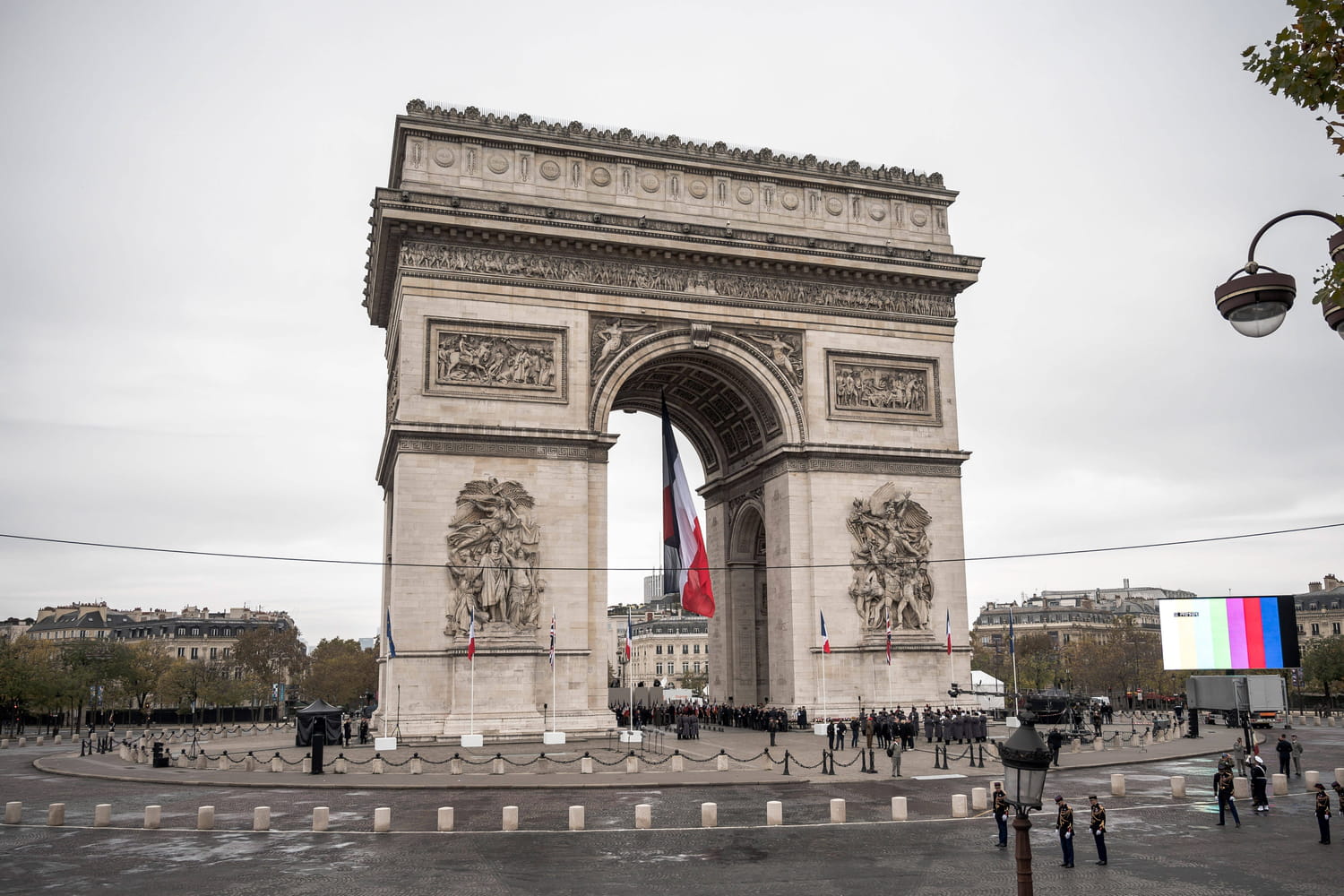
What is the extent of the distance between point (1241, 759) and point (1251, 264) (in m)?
21.6

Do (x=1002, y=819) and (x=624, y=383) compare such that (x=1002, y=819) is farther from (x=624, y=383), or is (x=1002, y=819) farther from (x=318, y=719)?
(x=624, y=383)

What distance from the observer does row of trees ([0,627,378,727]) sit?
7294cm

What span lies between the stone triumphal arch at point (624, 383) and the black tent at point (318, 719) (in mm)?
2644

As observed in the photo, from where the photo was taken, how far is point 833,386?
44969 millimetres

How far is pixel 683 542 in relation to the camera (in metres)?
43.7

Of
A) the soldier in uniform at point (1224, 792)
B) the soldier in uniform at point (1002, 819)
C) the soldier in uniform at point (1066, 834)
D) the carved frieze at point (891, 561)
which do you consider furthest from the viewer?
the carved frieze at point (891, 561)

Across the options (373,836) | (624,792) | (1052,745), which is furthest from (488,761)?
(1052,745)

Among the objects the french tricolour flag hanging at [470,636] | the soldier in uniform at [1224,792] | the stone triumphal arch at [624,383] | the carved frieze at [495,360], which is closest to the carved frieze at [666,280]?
the stone triumphal arch at [624,383]

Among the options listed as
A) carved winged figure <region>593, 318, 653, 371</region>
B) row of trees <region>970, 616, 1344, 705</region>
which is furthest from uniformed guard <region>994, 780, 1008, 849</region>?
row of trees <region>970, 616, 1344, 705</region>

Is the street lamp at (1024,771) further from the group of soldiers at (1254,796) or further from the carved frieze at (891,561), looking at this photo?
the carved frieze at (891,561)

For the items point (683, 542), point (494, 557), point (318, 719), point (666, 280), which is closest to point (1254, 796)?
point (683, 542)

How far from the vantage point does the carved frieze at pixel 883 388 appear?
4512 centimetres

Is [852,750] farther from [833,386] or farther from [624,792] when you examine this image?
[833,386]

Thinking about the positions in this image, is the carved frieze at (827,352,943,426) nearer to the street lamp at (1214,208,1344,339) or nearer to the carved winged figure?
the carved winged figure
